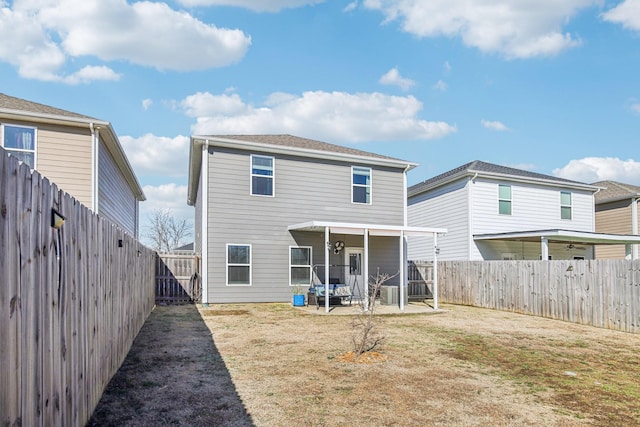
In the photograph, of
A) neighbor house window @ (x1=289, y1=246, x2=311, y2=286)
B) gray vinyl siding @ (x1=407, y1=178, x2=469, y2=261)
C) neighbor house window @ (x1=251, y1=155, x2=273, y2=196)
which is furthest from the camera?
gray vinyl siding @ (x1=407, y1=178, x2=469, y2=261)

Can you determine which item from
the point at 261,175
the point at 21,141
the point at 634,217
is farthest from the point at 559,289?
the point at 21,141

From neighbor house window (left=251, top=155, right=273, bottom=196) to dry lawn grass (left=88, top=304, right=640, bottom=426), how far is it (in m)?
6.08

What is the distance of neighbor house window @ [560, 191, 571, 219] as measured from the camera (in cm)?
2009

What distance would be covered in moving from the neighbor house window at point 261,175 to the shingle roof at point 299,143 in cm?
60

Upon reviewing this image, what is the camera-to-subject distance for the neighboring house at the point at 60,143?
11.1 m

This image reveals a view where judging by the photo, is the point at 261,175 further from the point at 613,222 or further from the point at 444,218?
the point at 613,222

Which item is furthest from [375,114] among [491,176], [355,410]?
[355,410]

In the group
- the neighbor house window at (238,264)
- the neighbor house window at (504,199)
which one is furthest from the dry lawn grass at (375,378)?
the neighbor house window at (504,199)

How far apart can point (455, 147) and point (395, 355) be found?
21307 millimetres

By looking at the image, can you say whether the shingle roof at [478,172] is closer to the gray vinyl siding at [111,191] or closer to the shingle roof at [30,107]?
the gray vinyl siding at [111,191]

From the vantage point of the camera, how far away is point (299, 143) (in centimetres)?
1609

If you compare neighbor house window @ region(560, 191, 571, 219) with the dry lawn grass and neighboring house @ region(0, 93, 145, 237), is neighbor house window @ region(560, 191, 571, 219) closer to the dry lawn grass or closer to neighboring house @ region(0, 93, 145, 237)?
the dry lawn grass

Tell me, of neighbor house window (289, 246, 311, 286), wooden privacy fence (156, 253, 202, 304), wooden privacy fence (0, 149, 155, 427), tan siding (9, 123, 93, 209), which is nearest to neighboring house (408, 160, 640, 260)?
neighbor house window (289, 246, 311, 286)

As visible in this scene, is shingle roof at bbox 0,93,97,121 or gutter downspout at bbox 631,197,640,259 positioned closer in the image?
shingle roof at bbox 0,93,97,121
